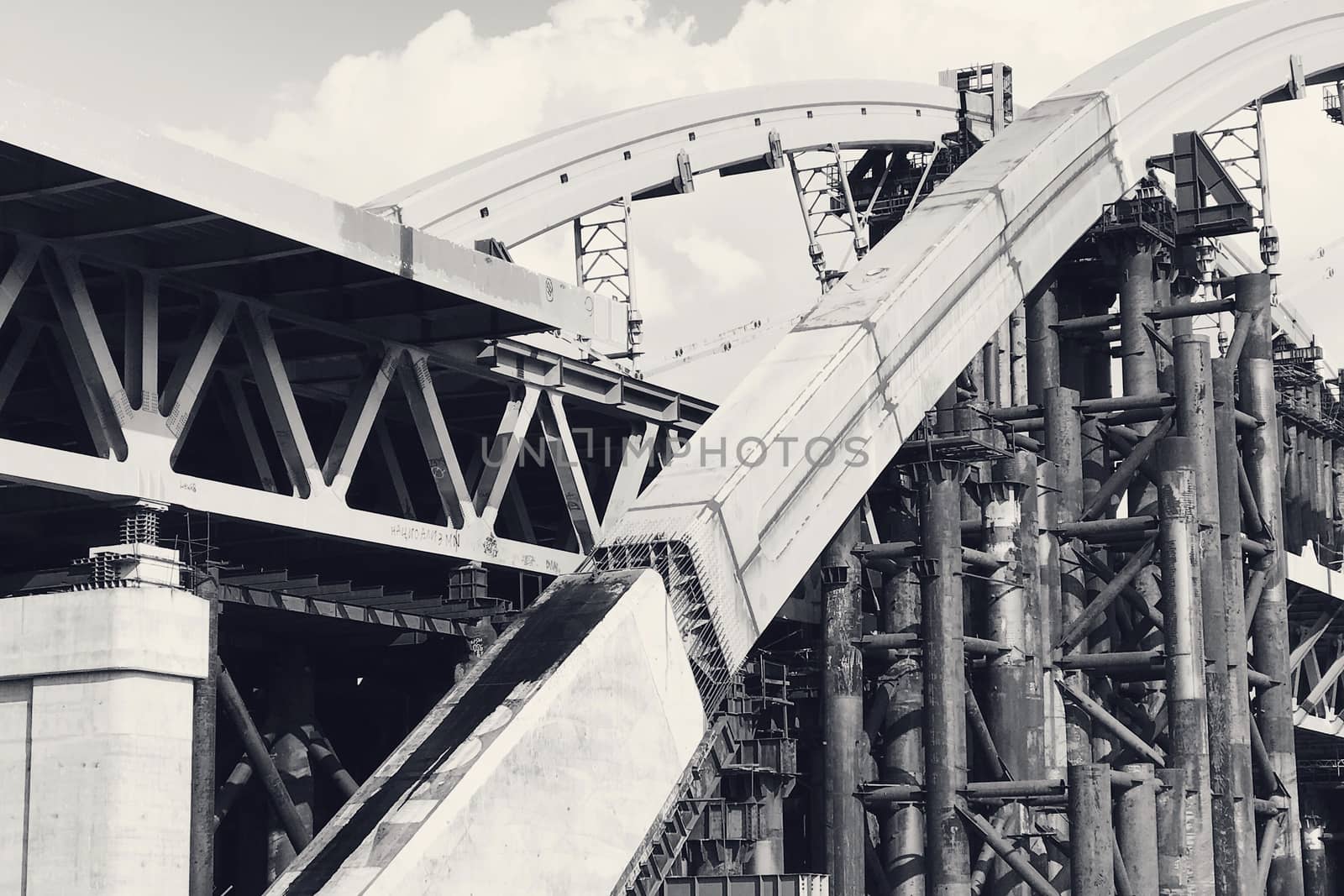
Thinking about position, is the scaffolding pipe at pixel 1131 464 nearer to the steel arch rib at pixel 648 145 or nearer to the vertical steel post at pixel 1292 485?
the steel arch rib at pixel 648 145

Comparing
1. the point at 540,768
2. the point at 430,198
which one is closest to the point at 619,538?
the point at 540,768

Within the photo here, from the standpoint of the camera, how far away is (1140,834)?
109 feet

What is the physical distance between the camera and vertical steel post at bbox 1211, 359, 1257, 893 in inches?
1479

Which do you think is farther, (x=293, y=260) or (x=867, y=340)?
(x=867, y=340)

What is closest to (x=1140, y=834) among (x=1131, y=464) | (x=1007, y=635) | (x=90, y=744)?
(x=1007, y=635)

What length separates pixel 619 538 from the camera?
2972 cm

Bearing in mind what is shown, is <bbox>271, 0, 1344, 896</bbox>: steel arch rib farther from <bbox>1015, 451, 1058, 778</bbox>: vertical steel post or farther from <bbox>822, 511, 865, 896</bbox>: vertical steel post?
<bbox>1015, 451, 1058, 778</bbox>: vertical steel post

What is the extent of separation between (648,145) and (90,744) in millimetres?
32971

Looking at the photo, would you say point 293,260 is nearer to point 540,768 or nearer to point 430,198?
point 540,768

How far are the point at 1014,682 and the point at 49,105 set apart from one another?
62.0ft

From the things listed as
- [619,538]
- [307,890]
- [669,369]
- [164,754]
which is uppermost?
[669,369]

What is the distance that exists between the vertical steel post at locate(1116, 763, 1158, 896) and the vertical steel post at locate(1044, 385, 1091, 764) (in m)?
3.94

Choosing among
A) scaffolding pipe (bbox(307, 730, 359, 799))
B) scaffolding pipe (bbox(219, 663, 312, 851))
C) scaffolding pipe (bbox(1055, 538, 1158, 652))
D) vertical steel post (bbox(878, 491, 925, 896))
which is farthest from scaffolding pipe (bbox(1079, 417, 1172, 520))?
scaffolding pipe (bbox(219, 663, 312, 851))

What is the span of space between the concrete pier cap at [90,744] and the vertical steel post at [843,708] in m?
11.6
